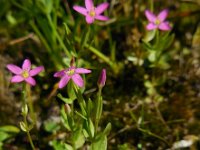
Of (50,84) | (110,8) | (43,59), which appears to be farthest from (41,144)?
(110,8)

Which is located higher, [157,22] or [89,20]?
[157,22]

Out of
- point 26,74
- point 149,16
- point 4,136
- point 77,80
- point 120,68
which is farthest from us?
point 120,68

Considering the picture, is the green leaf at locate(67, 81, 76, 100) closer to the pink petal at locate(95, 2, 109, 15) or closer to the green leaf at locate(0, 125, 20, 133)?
the pink petal at locate(95, 2, 109, 15)

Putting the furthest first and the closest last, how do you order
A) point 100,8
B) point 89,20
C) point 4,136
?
1. point 4,136
2. point 100,8
3. point 89,20

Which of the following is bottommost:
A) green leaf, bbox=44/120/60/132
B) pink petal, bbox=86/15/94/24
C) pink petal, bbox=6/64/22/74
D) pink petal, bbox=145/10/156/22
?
pink petal, bbox=6/64/22/74

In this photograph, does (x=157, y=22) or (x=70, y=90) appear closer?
(x=70, y=90)

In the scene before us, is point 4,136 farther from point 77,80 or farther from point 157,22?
point 157,22

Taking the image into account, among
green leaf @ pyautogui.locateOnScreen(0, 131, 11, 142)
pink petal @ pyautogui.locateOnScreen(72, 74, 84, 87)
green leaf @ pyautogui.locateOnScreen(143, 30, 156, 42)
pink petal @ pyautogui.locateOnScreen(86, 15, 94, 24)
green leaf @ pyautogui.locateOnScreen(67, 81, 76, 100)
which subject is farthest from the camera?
green leaf @ pyautogui.locateOnScreen(143, 30, 156, 42)

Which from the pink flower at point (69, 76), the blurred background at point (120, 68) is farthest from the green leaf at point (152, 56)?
the pink flower at point (69, 76)

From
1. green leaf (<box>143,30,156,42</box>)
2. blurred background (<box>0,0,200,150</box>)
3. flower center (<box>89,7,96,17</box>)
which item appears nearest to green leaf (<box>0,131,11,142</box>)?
blurred background (<box>0,0,200,150</box>)

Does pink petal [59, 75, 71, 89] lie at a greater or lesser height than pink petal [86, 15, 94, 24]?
lesser

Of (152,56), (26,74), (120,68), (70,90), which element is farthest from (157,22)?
(26,74)

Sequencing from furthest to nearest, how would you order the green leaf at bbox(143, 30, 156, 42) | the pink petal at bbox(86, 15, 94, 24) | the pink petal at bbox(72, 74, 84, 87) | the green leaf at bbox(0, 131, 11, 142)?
the green leaf at bbox(143, 30, 156, 42) → the green leaf at bbox(0, 131, 11, 142) → the pink petal at bbox(86, 15, 94, 24) → the pink petal at bbox(72, 74, 84, 87)
